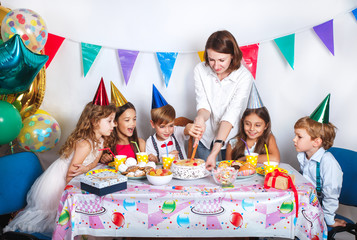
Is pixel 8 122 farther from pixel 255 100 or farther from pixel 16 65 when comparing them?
pixel 255 100

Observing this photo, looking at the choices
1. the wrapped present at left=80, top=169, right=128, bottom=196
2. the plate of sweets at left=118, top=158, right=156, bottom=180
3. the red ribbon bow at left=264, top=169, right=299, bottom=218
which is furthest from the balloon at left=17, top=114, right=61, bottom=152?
the red ribbon bow at left=264, top=169, right=299, bottom=218

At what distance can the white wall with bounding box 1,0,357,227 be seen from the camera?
2.54m

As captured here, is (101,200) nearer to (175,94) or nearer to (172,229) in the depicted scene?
(172,229)

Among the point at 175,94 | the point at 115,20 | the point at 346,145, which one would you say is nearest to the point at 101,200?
the point at 175,94

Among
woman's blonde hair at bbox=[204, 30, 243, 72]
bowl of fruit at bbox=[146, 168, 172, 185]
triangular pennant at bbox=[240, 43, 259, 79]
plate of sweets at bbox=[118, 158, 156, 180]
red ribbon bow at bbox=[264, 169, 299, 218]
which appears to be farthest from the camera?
triangular pennant at bbox=[240, 43, 259, 79]

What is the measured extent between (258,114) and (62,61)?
168 cm

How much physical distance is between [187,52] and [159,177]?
5.06 ft

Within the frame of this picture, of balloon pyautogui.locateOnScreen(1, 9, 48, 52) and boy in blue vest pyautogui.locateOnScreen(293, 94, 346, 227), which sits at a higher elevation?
balloon pyautogui.locateOnScreen(1, 9, 48, 52)

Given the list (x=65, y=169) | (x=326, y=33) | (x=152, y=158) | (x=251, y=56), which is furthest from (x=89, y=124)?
(x=326, y=33)

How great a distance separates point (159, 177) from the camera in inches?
59.2

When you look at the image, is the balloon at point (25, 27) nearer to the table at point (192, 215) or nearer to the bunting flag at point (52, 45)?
the bunting flag at point (52, 45)

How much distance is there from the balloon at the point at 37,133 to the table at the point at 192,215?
3.16ft

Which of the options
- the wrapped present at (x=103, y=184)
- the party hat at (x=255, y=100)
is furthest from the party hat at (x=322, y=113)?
the wrapped present at (x=103, y=184)

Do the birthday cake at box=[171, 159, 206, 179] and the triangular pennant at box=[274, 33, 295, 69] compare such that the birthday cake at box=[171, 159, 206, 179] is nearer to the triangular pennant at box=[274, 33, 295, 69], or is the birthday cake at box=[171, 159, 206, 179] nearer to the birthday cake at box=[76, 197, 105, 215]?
the birthday cake at box=[76, 197, 105, 215]
